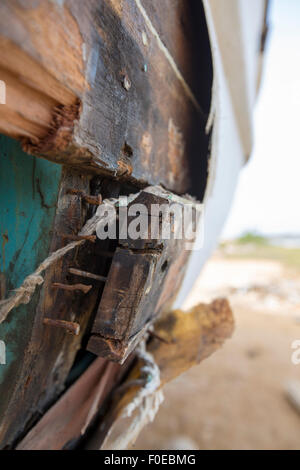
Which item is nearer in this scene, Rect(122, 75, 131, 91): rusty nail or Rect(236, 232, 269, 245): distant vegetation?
Rect(122, 75, 131, 91): rusty nail

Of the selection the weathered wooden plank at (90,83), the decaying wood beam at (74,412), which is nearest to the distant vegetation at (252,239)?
the decaying wood beam at (74,412)

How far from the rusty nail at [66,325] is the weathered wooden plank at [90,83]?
38 centimetres

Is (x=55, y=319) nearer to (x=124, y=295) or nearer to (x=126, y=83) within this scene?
(x=124, y=295)

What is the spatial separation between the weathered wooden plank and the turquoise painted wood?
0.41 ft

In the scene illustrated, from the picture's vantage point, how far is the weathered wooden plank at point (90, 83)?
45 cm

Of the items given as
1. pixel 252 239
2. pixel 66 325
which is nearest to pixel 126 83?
pixel 66 325

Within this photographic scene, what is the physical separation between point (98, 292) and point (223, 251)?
44.9 feet

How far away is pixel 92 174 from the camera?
0.78 metres

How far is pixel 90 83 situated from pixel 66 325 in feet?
1.78

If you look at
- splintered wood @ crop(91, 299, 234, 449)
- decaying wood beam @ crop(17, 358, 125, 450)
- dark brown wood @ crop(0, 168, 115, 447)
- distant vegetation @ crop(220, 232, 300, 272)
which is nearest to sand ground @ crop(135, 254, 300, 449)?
splintered wood @ crop(91, 299, 234, 449)

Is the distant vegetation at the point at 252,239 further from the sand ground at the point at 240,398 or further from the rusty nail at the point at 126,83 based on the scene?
the rusty nail at the point at 126,83

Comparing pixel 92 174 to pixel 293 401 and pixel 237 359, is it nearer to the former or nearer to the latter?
pixel 293 401

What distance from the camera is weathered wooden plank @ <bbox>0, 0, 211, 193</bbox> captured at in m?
0.45

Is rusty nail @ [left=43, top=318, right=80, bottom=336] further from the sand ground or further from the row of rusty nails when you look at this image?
the sand ground
